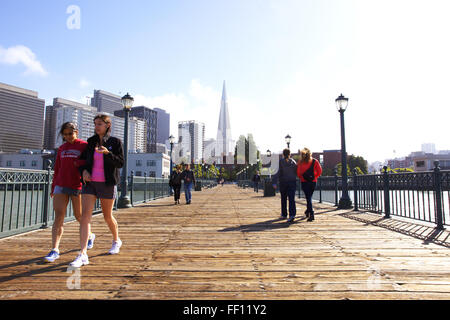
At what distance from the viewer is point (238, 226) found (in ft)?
21.7

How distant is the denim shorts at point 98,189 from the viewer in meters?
3.67

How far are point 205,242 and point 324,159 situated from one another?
113 m

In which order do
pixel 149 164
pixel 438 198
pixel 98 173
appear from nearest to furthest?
pixel 98 173, pixel 438 198, pixel 149 164

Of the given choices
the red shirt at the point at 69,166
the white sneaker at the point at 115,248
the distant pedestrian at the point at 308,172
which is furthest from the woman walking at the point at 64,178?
the distant pedestrian at the point at 308,172

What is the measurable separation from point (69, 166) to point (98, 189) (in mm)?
529

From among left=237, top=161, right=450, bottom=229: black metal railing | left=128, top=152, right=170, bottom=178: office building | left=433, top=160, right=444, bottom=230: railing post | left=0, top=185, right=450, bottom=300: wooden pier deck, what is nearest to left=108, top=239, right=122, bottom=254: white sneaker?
left=0, top=185, right=450, bottom=300: wooden pier deck

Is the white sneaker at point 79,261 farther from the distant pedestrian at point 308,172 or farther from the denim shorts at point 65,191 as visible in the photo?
the distant pedestrian at point 308,172

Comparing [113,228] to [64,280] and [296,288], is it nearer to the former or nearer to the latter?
[64,280]

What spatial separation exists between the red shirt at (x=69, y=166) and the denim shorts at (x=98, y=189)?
0.25m

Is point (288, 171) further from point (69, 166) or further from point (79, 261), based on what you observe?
point (79, 261)

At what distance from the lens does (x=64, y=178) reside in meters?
3.73

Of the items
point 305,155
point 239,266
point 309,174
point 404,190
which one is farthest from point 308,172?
point 239,266
